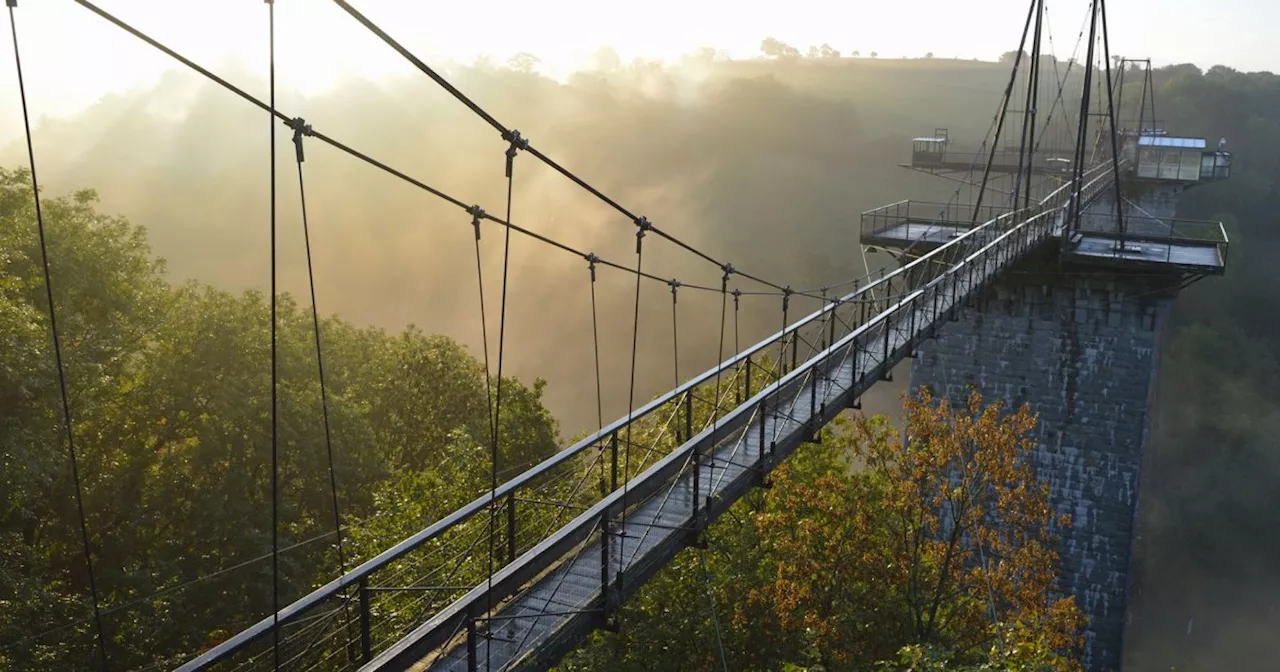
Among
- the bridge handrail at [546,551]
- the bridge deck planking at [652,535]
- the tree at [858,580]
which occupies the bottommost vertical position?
the tree at [858,580]

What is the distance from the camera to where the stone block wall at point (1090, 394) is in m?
14.7

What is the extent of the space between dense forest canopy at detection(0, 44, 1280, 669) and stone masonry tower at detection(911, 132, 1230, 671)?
4.08m

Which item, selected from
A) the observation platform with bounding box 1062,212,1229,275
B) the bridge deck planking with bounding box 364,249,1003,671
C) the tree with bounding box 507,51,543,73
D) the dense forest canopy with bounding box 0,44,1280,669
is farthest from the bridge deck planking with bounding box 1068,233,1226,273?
the tree with bounding box 507,51,543,73

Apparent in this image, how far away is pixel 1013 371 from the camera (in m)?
15.4

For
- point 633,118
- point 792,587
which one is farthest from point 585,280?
point 792,587

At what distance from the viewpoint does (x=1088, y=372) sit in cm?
1493

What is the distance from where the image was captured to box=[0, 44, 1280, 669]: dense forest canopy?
13.1 meters

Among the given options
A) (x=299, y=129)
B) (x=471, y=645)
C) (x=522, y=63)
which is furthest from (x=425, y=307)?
(x=299, y=129)

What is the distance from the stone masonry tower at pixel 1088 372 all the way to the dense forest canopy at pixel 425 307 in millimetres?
4077

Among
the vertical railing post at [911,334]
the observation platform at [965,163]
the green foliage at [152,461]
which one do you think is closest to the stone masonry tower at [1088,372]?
the vertical railing post at [911,334]

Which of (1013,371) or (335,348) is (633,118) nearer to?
(335,348)

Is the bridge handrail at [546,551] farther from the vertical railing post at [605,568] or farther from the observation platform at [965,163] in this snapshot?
the observation platform at [965,163]

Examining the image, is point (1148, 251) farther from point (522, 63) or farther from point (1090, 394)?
point (522, 63)

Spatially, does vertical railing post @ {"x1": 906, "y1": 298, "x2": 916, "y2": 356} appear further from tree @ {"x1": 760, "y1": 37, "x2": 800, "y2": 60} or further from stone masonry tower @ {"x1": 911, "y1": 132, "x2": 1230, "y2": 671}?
tree @ {"x1": 760, "y1": 37, "x2": 800, "y2": 60}
